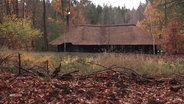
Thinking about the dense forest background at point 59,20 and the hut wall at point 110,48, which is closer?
the dense forest background at point 59,20

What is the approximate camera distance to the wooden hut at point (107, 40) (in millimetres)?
34906

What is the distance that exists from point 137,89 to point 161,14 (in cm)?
3990

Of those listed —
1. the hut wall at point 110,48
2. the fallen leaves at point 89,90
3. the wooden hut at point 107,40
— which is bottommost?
the fallen leaves at point 89,90

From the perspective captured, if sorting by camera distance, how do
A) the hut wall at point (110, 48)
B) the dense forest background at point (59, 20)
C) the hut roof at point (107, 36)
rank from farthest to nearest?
1. the hut roof at point (107, 36)
2. the hut wall at point (110, 48)
3. the dense forest background at point (59, 20)

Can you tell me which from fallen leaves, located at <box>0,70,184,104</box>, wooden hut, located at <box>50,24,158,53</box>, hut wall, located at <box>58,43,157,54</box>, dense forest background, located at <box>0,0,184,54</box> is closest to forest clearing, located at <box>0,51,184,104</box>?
fallen leaves, located at <box>0,70,184,104</box>

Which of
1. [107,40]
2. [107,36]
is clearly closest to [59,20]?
[107,36]

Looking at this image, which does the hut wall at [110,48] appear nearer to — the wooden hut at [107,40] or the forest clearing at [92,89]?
the wooden hut at [107,40]

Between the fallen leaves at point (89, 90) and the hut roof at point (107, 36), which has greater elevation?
the hut roof at point (107, 36)

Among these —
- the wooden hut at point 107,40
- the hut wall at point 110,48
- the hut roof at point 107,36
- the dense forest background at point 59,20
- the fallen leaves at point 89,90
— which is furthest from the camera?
the hut roof at point 107,36

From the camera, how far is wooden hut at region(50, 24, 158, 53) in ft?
115

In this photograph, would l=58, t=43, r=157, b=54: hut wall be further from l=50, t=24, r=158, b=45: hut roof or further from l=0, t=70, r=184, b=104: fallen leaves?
l=0, t=70, r=184, b=104: fallen leaves

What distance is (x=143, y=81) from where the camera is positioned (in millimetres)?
9586

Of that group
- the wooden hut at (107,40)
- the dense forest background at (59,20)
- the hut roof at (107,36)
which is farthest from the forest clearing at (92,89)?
the hut roof at (107,36)

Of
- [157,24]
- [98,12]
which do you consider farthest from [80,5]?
[157,24]
